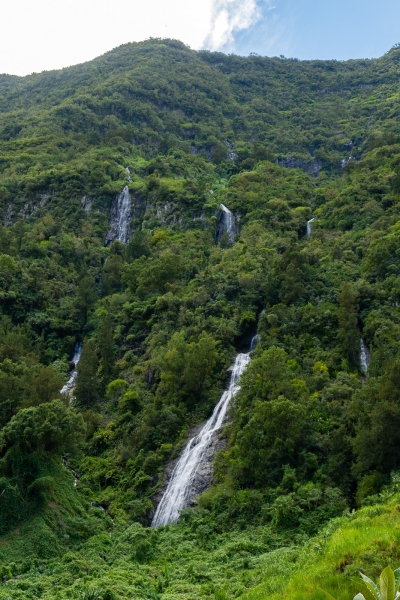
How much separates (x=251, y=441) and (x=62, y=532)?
937cm

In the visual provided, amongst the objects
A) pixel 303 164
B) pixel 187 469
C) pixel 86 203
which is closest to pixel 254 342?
pixel 187 469

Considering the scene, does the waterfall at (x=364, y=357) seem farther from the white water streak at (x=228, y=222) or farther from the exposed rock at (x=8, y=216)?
the exposed rock at (x=8, y=216)

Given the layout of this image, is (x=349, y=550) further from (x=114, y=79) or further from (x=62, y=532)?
(x=114, y=79)

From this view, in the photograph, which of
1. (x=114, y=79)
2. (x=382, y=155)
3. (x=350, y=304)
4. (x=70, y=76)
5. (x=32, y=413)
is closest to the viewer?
(x=32, y=413)

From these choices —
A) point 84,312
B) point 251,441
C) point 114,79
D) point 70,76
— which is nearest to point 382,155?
point 84,312

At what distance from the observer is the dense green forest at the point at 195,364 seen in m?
17.4

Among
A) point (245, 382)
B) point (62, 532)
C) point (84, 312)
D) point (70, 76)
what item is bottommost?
point (62, 532)

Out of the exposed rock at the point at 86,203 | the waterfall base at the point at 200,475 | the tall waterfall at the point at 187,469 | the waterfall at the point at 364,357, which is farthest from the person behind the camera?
the exposed rock at the point at 86,203

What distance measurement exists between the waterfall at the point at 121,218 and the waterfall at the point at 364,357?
4182cm

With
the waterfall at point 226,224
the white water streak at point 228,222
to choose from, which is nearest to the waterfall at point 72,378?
the waterfall at point 226,224

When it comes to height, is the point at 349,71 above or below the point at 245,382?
above

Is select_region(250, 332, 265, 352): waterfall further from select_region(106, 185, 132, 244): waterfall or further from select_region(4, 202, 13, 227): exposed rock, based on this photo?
select_region(4, 202, 13, 227): exposed rock

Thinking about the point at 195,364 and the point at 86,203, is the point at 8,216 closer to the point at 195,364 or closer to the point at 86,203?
the point at 86,203

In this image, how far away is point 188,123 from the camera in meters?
104
